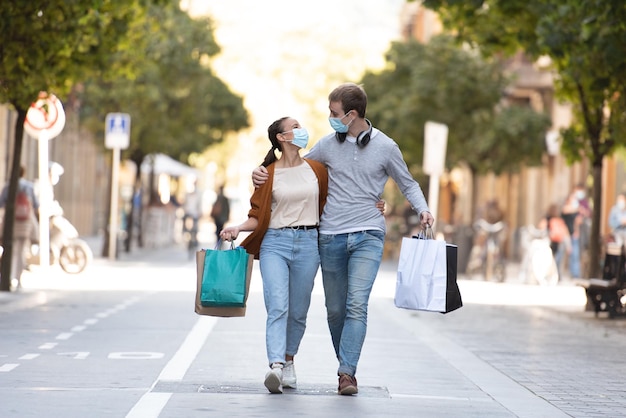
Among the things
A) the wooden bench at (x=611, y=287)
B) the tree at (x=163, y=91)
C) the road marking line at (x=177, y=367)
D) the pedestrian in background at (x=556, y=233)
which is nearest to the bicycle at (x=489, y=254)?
the pedestrian in background at (x=556, y=233)

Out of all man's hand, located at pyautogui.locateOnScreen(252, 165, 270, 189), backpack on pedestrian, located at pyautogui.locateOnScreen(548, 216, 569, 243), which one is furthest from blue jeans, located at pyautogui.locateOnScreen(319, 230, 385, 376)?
backpack on pedestrian, located at pyautogui.locateOnScreen(548, 216, 569, 243)

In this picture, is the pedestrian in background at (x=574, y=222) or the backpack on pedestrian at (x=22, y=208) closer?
the backpack on pedestrian at (x=22, y=208)

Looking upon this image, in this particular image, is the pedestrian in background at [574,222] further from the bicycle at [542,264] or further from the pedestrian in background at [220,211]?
the pedestrian in background at [220,211]

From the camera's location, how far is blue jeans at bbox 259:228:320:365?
1035 cm

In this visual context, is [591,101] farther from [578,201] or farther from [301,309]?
[578,201]

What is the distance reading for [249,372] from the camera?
1204 centimetres

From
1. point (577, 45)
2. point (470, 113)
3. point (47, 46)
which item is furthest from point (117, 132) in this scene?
point (577, 45)

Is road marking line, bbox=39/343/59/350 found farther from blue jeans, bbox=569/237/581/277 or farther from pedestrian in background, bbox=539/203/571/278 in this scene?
blue jeans, bbox=569/237/581/277

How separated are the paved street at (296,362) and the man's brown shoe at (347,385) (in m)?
0.08

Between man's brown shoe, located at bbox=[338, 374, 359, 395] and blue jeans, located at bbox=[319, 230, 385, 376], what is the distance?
1.5 inches

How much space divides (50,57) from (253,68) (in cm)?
6847

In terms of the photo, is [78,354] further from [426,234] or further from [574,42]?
[574,42]

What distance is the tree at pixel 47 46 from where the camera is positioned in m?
19.8

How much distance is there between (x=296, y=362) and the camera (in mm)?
13008
